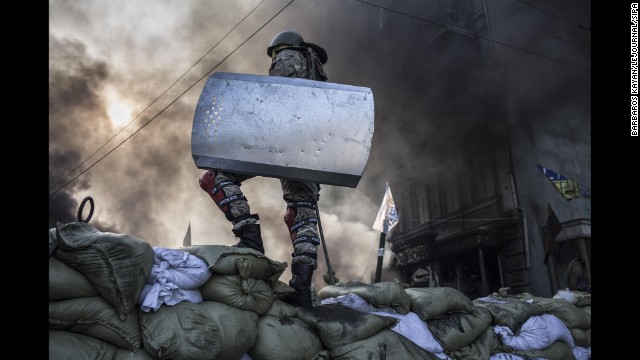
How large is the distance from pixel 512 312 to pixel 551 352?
1.49 ft

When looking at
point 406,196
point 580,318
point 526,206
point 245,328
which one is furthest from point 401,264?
point 245,328

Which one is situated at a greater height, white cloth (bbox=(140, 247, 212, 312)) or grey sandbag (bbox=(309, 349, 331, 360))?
white cloth (bbox=(140, 247, 212, 312))

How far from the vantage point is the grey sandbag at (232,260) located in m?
1.95

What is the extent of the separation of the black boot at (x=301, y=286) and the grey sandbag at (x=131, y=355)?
93 cm

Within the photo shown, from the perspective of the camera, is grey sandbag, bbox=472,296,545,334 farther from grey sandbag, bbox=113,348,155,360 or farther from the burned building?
the burned building

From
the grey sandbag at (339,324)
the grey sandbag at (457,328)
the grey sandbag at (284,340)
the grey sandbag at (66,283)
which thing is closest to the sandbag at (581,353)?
the grey sandbag at (457,328)

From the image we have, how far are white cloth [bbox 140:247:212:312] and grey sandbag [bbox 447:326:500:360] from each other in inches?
73.7

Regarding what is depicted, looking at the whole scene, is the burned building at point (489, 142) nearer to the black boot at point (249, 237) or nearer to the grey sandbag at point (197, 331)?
the black boot at point (249, 237)

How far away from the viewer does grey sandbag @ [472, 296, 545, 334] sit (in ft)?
11.5

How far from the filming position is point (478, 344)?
3.14m

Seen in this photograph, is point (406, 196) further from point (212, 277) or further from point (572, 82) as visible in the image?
point (212, 277)

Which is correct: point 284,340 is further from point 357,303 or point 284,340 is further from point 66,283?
point 66,283

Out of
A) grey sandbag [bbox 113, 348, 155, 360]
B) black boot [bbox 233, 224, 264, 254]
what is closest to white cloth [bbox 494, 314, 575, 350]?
black boot [bbox 233, 224, 264, 254]
